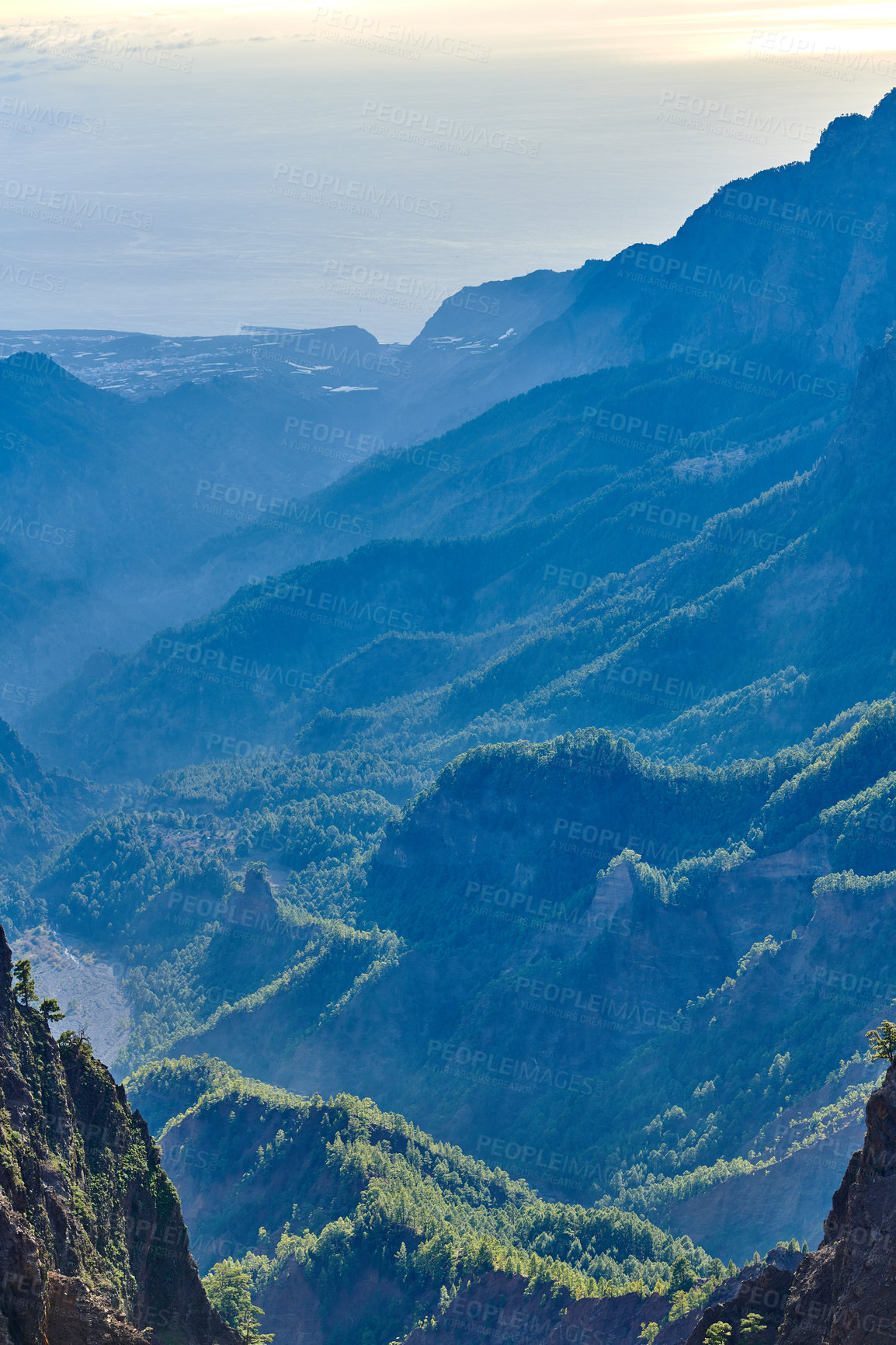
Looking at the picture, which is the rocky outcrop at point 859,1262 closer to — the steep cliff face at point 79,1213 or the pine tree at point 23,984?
the steep cliff face at point 79,1213

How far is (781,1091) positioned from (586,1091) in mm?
20320

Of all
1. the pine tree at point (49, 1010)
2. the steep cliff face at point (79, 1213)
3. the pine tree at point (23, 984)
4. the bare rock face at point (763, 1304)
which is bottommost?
the bare rock face at point (763, 1304)

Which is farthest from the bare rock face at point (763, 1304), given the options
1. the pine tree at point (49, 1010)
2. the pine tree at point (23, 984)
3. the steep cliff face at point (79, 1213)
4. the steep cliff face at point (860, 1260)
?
the pine tree at point (23, 984)

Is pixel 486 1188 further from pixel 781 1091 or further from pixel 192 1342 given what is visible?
pixel 192 1342

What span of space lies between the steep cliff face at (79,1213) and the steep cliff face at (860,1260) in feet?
75.1

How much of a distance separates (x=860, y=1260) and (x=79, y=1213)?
26353mm

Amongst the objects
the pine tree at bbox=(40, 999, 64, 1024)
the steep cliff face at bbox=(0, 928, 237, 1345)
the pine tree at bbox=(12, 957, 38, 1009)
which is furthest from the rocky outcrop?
the pine tree at bbox=(12, 957, 38, 1009)

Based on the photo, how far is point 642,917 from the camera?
446 feet

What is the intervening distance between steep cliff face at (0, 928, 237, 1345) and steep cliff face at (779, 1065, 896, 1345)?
22896 millimetres

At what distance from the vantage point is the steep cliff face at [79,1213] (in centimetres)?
4609

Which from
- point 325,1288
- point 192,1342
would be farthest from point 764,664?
point 192,1342

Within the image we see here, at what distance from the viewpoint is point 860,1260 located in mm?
49438

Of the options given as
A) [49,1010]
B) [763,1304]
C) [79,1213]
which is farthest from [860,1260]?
[49,1010]

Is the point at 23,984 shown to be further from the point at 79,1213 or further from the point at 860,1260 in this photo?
the point at 860,1260
